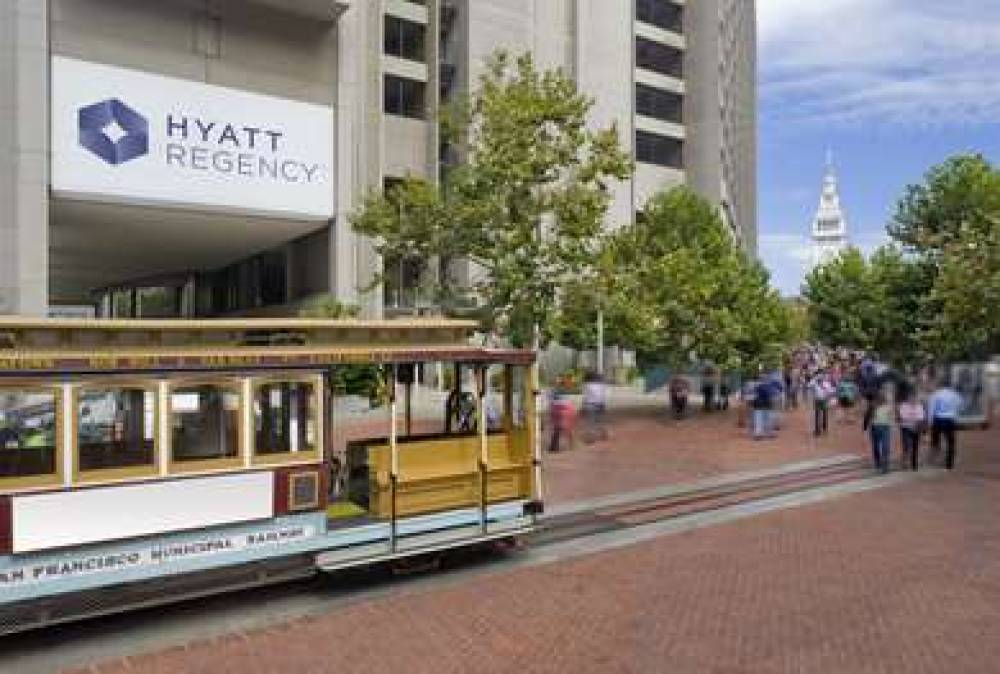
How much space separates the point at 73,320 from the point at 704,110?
60.9 metres

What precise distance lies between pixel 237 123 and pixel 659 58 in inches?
1465

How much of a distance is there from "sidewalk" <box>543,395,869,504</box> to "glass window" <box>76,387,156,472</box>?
8087 mm

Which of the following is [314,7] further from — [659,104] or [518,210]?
[659,104]

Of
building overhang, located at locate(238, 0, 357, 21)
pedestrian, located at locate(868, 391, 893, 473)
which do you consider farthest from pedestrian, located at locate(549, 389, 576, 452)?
building overhang, located at locate(238, 0, 357, 21)

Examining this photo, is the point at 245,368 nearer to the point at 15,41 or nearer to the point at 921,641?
the point at 921,641

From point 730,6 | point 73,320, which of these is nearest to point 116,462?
point 73,320

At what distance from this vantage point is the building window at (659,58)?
6384 centimetres

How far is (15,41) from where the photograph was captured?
31.1 meters

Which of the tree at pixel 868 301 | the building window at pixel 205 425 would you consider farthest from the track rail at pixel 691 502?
the tree at pixel 868 301

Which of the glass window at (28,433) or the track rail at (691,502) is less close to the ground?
the glass window at (28,433)

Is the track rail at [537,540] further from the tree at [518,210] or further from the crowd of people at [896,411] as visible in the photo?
the tree at [518,210]

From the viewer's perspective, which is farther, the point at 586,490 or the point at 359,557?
the point at 586,490

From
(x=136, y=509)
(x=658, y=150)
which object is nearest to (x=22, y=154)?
(x=136, y=509)

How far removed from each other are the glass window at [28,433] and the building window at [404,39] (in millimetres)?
44243
